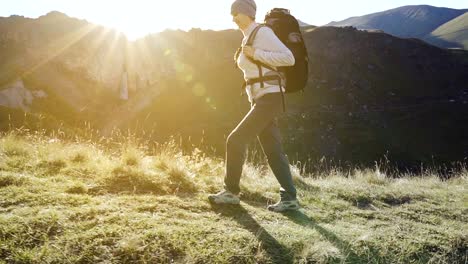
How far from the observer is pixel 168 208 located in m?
4.29

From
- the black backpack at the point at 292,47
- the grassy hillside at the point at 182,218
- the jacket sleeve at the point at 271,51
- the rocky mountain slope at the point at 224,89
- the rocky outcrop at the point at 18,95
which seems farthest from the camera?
the rocky mountain slope at the point at 224,89

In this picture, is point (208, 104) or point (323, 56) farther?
point (323, 56)

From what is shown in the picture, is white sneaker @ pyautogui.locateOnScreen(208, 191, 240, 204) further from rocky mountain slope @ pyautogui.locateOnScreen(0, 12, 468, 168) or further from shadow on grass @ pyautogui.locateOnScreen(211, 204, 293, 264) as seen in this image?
rocky mountain slope @ pyautogui.locateOnScreen(0, 12, 468, 168)

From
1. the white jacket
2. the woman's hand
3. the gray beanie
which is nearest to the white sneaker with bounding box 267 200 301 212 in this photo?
the white jacket

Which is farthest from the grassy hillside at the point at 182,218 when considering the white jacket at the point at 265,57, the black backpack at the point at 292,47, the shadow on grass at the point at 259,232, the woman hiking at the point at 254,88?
the black backpack at the point at 292,47

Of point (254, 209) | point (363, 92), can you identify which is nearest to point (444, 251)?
point (254, 209)

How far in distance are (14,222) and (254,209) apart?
98.2 inches

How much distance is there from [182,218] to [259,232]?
2.69ft

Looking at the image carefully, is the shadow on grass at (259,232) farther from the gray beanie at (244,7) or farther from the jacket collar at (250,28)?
the gray beanie at (244,7)

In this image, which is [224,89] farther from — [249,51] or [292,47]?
[249,51]

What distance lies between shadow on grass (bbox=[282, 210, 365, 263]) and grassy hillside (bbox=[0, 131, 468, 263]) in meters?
0.01

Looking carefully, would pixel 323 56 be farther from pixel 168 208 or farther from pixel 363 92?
pixel 168 208

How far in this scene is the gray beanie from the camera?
14.3 feet

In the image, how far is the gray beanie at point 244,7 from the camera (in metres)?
4.37
